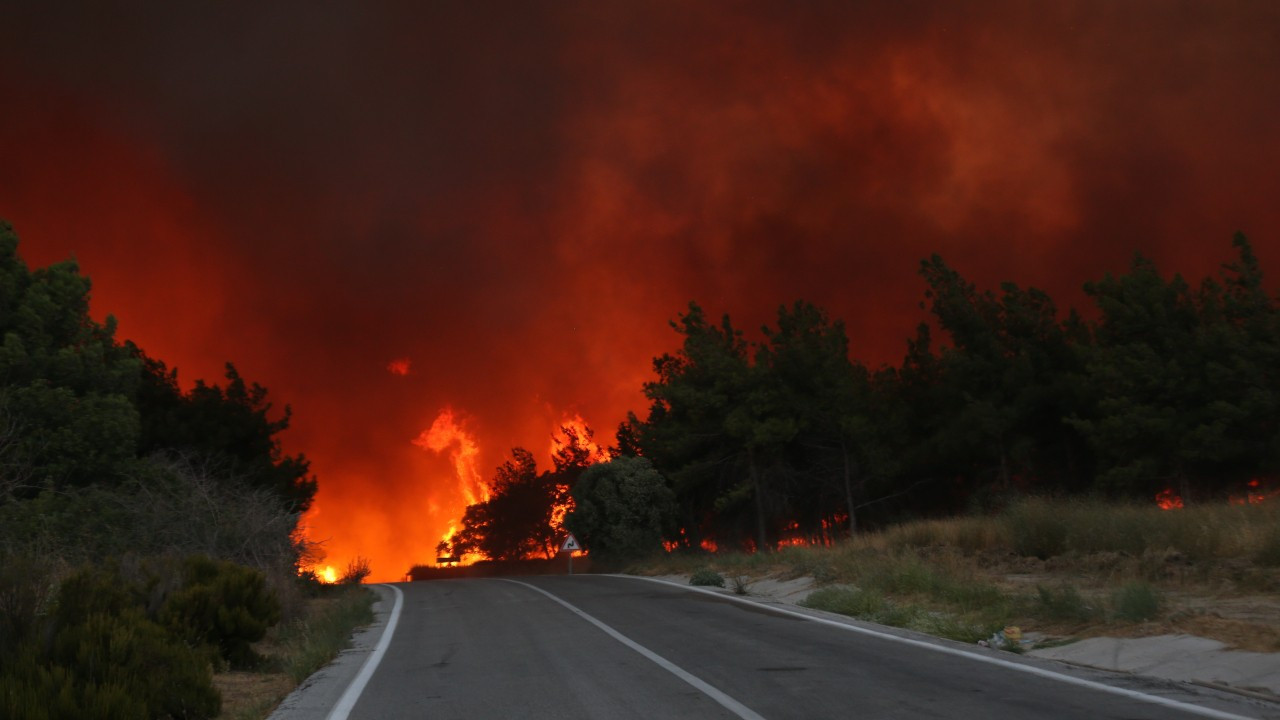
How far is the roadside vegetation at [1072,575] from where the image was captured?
32.3 ft

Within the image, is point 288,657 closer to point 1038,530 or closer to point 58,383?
point 1038,530

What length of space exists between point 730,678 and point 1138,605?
16.9 ft

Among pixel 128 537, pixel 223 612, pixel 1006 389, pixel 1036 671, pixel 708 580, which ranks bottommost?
pixel 1036 671

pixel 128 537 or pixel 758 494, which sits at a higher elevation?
pixel 758 494

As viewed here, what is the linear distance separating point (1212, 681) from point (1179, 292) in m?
36.3

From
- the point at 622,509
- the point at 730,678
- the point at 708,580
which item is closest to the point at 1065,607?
the point at 730,678

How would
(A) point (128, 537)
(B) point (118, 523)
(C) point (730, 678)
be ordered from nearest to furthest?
(C) point (730, 678), (A) point (128, 537), (B) point (118, 523)

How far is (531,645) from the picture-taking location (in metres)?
11.4

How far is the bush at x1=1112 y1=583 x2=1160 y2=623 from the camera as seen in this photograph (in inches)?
382

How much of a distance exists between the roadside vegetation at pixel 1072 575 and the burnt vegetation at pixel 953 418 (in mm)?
19047

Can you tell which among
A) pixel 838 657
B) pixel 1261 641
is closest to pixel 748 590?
pixel 838 657

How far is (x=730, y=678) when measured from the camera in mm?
8102

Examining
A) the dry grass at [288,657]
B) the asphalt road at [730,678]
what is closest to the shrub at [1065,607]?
the asphalt road at [730,678]

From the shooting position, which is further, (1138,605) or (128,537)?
(128,537)
